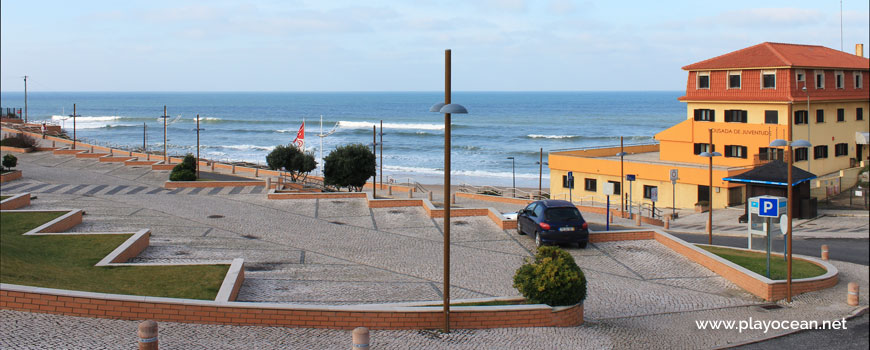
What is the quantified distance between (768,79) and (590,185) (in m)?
11.1

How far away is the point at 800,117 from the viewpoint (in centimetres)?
3934

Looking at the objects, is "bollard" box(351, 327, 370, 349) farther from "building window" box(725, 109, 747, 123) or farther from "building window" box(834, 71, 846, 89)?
"building window" box(834, 71, 846, 89)

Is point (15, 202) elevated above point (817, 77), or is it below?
below

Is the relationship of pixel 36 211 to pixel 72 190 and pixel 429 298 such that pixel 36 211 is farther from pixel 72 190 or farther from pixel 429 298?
pixel 429 298

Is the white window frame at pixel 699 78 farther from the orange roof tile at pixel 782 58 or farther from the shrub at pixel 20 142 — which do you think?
the shrub at pixel 20 142

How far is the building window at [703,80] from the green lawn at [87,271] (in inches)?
1338

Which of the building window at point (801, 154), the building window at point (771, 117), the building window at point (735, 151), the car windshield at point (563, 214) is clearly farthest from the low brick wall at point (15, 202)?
the building window at point (801, 154)

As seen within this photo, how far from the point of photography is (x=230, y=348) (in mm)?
10742

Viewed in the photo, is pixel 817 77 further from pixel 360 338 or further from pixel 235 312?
pixel 360 338

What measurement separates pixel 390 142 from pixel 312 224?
267 feet

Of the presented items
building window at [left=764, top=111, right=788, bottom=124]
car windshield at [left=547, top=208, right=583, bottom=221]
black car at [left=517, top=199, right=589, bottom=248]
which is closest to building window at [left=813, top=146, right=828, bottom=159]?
building window at [left=764, top=111, right=788, bottom=124]

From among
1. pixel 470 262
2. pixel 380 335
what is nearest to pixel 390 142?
pixel 470 262

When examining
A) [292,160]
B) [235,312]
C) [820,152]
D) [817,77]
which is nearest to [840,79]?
[817,77]

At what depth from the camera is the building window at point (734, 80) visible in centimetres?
4112
